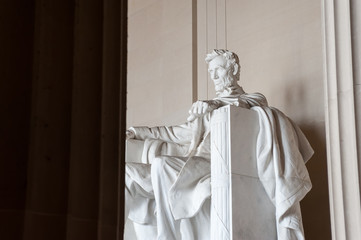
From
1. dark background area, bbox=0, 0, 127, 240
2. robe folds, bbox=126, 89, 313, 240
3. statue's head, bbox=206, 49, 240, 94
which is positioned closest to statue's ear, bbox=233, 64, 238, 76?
statue's head, bbox=206, 49, 240, 94

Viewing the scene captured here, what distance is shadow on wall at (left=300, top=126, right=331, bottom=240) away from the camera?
23.3 ft

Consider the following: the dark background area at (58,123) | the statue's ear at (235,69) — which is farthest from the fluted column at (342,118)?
the dark background area at (58,123)

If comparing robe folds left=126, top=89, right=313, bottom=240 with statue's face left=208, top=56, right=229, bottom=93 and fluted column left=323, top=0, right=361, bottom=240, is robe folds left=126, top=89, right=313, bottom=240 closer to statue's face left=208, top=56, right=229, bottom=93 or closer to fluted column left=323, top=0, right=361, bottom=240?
statue's face left=208, top=56, right=229, bottom=93

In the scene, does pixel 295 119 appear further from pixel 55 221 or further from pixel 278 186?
pixel 55 221

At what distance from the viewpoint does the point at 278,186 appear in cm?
591

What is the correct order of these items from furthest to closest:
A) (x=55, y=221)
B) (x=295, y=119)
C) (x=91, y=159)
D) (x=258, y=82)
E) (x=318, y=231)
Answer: (x=258, y=82)
(x=295, y=119)
(x=318, y=231)
(x=91, y=159)
(x=55, y=221)

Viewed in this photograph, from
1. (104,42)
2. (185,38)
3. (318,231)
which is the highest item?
(185,38)

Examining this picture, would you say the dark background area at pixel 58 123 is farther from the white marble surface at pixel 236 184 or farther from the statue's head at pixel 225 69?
the statue's head at pixel 225 69

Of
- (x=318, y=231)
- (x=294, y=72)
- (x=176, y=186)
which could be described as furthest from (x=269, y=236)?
(x=294, y=72)

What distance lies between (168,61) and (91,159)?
23.2ft

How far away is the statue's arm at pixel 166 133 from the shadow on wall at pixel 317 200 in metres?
1.12

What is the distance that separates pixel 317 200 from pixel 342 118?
190 cm

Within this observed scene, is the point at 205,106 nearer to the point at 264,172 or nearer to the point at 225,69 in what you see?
the point at 225,69

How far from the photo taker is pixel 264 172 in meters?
6.00
